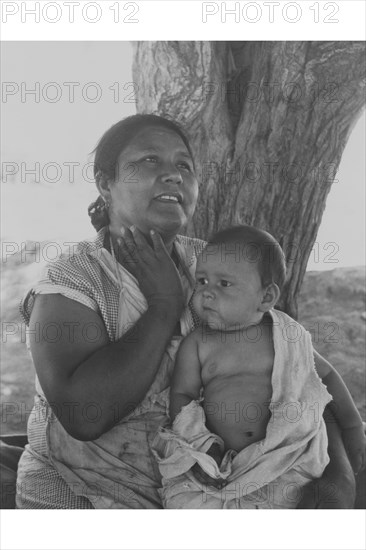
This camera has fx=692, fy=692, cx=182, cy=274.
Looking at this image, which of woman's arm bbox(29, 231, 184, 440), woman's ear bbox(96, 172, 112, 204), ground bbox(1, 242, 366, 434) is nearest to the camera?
woman's arm bbox(29, 231, 184, 440)

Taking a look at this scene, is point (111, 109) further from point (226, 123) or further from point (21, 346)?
point (21, 346)

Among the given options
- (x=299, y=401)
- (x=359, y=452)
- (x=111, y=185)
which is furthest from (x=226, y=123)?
(x=359, y=452)

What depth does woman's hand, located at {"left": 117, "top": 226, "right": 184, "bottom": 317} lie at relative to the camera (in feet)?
7.68

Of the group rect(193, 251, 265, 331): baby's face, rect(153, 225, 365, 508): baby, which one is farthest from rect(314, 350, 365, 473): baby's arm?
rect(193, 251, 265, 331): baby's face

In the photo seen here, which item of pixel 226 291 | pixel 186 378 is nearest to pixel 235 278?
pixel 226 291

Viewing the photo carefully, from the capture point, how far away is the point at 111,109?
8.69ft

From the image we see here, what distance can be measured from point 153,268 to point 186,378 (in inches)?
15.4

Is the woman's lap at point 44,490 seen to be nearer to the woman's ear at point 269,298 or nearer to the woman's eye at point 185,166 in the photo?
the woman's ear at point 269,298

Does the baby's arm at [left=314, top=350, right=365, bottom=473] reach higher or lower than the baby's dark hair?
lower

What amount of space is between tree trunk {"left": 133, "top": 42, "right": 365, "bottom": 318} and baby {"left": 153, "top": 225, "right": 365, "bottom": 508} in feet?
1.78

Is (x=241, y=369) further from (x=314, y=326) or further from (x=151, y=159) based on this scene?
(x=151, y=159)

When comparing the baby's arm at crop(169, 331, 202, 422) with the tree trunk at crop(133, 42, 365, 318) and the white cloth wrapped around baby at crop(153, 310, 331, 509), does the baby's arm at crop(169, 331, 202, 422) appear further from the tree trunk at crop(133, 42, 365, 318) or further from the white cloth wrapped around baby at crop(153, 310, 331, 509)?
the tree trunk at crop(133, 42, 365, 318)

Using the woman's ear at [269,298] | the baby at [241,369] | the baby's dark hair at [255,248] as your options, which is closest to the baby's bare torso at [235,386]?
the baby at [241,369]

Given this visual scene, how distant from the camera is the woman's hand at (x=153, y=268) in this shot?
2.34 m
